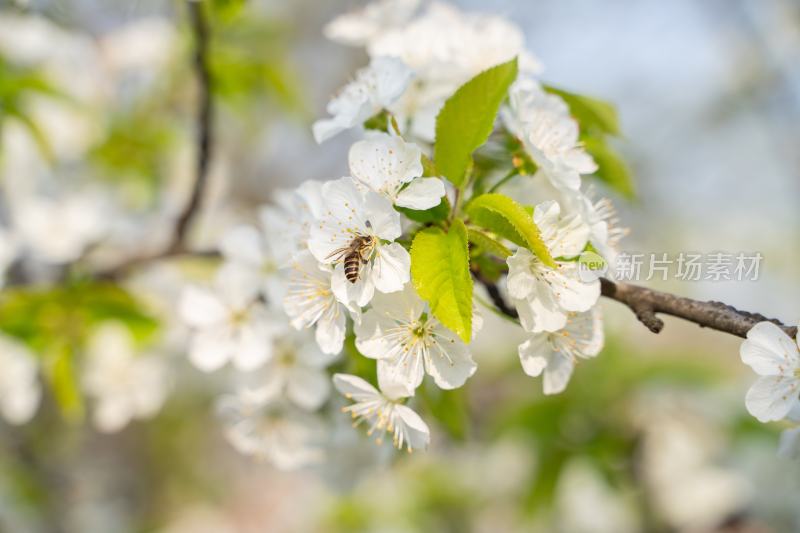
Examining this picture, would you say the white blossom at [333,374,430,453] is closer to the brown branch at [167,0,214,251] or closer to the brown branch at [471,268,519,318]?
the brown branch at [471,268,519,318]

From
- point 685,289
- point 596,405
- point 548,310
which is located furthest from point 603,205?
point 685,289

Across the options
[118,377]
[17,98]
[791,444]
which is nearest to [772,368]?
[791,444]

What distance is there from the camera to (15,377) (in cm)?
152

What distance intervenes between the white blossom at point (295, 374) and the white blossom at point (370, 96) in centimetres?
36

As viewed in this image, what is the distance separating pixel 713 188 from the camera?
520 centimetres

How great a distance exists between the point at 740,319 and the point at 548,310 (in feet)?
0.73

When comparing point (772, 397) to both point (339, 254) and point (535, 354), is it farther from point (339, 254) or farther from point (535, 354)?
point (339, 254)

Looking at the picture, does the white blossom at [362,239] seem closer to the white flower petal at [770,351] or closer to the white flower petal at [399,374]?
the white flower petal at [399,374]

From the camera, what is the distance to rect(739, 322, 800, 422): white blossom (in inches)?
28.4

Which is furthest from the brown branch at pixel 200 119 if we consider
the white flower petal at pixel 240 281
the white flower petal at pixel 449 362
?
the white flower petal at pixel 449 362

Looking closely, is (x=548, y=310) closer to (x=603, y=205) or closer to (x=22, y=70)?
(x=603, y=205)

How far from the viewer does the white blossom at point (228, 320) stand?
108 cm

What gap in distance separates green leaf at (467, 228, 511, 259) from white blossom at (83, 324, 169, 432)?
1.20m

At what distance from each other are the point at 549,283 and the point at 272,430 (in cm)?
66
